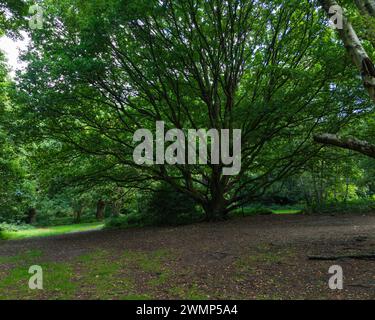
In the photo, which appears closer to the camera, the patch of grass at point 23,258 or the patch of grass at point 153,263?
the patch of grass at point 153,263

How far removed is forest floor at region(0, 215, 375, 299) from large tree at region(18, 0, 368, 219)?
4.68 metres

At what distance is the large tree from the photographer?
962 cm

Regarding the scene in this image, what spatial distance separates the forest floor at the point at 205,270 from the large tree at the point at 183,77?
4.68 metres

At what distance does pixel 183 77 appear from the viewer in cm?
1273

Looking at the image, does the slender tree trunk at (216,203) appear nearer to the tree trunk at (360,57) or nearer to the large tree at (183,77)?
the large tree at (183,77)

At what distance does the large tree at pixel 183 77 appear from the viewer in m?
9.62

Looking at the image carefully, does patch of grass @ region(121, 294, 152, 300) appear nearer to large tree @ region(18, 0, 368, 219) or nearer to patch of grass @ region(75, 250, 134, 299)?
patch of grass @ region(75, 250, 134, 299)

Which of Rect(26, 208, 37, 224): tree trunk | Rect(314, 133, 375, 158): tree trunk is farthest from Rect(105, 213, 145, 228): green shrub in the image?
Rect(26, 208, 37, 224): tree trunk

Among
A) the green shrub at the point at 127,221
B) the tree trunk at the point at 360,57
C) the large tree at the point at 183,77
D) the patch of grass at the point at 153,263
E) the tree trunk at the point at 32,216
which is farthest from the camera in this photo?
the tree trunk at the point at 32,216

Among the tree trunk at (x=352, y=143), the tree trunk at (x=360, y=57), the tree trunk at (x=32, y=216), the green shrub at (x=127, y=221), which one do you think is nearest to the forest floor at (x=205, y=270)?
the tree trunk at (x=352, y=143)

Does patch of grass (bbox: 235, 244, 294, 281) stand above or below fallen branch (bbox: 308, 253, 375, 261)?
below

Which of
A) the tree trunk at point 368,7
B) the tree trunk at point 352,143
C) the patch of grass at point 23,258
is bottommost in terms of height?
the patch of grass at point 23,258

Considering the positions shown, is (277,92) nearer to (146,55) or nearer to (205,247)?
(146,55)
